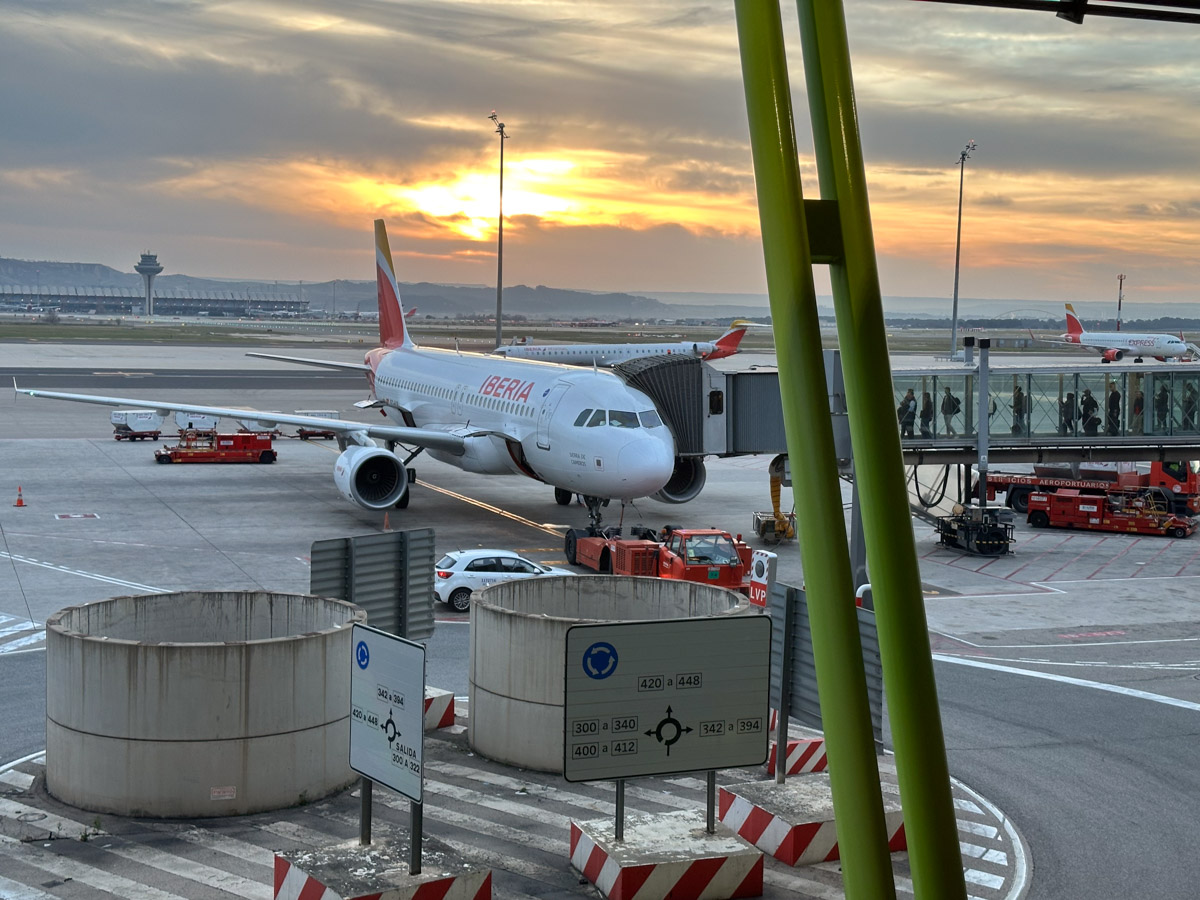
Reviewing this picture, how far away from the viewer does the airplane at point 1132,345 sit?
139250mm

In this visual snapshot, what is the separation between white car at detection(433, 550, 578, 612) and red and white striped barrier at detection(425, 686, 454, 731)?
7986 mm

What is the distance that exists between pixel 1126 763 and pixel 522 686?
9.10 m

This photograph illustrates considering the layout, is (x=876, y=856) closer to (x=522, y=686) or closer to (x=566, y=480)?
(x=522, y=686)

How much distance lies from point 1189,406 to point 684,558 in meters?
19.2

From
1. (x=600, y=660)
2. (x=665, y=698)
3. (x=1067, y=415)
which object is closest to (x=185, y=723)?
(x=600, y=660)

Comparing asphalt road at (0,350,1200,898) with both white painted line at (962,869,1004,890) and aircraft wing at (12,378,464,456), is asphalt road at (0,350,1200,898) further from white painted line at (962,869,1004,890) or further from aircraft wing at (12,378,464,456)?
aircraft wing at (12,378,464,456)

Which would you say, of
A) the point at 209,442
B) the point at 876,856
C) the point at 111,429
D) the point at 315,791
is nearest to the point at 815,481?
the point at 876,856

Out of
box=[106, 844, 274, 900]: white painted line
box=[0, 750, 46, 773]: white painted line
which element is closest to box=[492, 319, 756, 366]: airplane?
box=[0, 750, 46, 773]: white painted line

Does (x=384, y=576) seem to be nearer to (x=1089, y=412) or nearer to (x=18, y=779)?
(x=18, y=779)

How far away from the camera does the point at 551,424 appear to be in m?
36.7

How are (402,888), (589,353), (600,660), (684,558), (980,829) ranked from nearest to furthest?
(402,888) → (600,660) → (980,829) → (684,558) → (589,353)

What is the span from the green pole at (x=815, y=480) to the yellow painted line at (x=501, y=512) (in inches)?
1256

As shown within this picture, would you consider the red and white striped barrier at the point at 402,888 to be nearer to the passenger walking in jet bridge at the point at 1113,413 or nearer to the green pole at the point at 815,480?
the green pole at the point at 815,480

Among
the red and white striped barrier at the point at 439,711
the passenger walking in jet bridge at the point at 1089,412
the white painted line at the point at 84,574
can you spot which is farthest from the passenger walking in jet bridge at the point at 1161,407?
the white painted line at the point at 84,574
